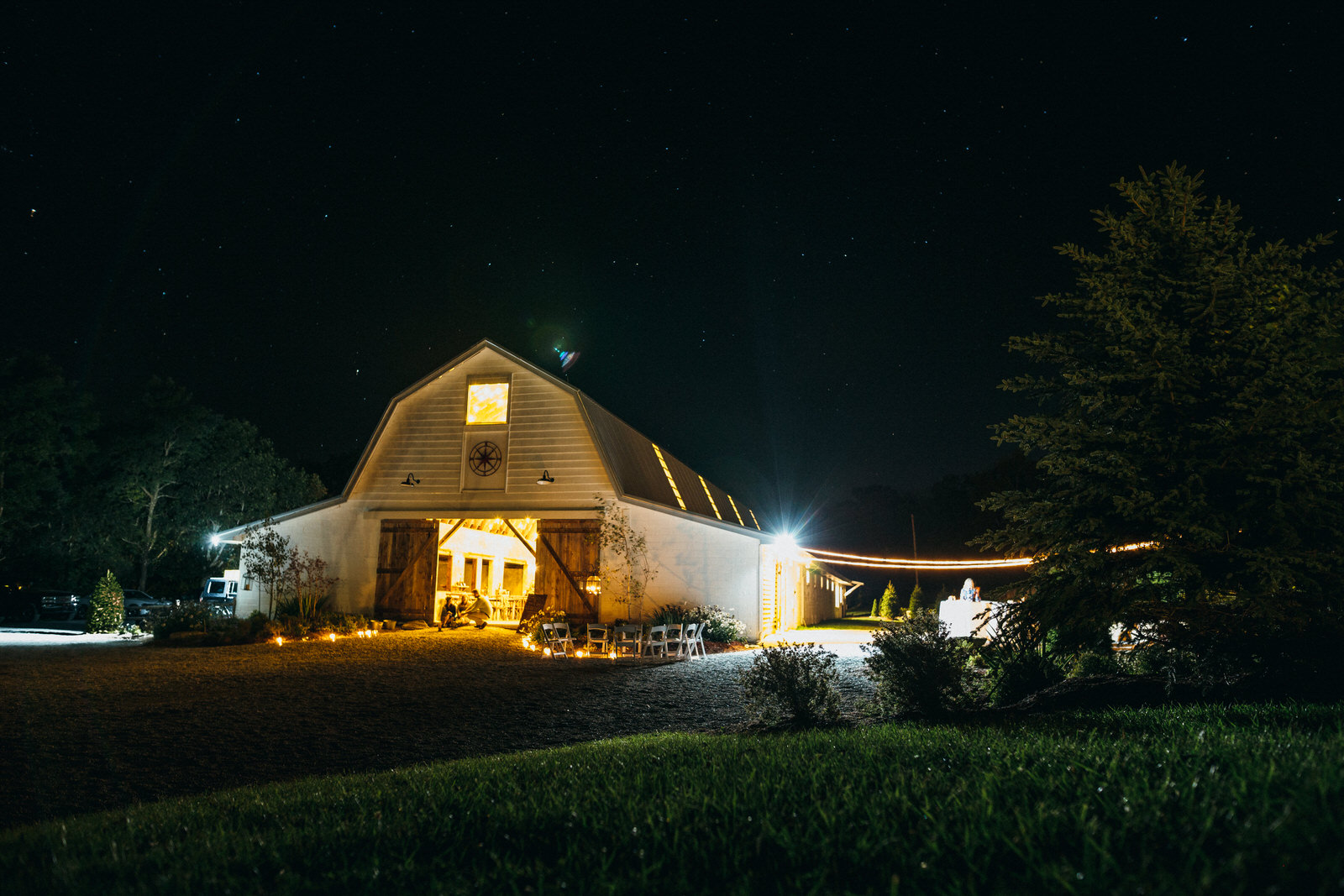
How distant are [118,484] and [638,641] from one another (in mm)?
30007

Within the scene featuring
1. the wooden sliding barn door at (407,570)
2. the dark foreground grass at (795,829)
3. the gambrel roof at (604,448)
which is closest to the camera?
the dark foreground grass at (795,829)

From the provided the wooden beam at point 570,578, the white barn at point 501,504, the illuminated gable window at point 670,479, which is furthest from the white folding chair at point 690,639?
the illuminated gable window at point 670,479

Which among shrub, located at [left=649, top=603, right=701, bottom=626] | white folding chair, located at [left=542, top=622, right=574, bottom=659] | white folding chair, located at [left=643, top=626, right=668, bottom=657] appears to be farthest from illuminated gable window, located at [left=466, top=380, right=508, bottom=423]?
white folding chair, located at [left=643, top=626, right=668, bottom=657]

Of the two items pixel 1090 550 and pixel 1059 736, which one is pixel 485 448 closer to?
pixel 1090 550

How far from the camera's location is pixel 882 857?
232 cm

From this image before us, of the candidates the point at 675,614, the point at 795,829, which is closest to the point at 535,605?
the point at 675,614

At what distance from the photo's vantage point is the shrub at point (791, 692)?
632 cm

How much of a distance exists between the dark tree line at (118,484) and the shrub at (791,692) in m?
34.4

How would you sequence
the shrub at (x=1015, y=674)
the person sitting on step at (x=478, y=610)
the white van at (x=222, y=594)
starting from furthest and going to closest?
the white van at (x=222, y=594) < the person sitting on step at (x=478, y=610) < the shrub at (x=1015, y=674)

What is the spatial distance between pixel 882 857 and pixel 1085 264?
6.44 meters

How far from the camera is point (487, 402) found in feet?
60.4

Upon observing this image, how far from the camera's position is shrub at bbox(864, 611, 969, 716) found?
6.34m

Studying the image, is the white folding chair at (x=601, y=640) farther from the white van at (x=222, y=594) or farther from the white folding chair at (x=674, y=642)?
the white van at (x=222, y=594)

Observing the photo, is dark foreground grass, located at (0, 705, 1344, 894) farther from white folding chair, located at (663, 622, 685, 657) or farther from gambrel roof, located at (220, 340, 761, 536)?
gambrel roof, located at (220, 340, 761, 536)
